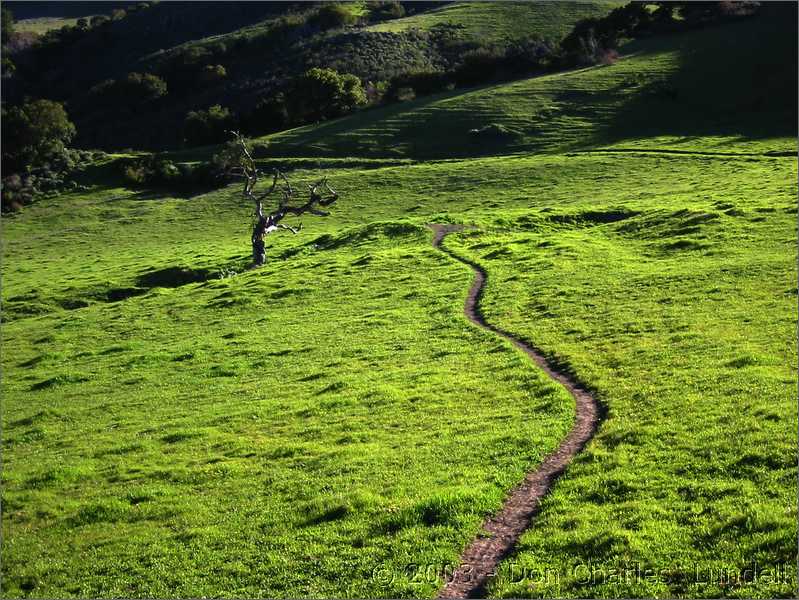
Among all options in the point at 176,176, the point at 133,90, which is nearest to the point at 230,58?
the point at 133,90

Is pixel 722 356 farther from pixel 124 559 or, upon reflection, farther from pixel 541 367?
pixel 124 559

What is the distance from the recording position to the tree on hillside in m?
86.6

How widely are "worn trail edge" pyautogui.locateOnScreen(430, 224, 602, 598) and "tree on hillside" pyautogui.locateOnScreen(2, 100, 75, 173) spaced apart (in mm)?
80633

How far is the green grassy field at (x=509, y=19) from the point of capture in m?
134

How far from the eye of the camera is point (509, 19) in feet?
461

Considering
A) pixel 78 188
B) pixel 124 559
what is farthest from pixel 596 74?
pixel 124 559

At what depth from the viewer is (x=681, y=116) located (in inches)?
3297

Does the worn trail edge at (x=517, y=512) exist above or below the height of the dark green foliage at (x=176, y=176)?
below

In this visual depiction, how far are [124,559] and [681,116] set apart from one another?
81829mm

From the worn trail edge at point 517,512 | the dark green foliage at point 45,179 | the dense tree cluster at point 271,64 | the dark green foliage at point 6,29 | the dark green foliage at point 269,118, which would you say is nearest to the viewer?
the worn trail edge at point 517,512

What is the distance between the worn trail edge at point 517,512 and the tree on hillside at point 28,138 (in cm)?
8063

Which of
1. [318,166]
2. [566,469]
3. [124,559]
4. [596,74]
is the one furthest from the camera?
[596,74]

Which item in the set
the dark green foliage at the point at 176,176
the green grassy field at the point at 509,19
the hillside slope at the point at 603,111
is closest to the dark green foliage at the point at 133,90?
the green grassy field at the point at 509,19

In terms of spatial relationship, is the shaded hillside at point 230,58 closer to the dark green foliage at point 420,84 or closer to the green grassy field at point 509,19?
the green grassy field at point 509,19
